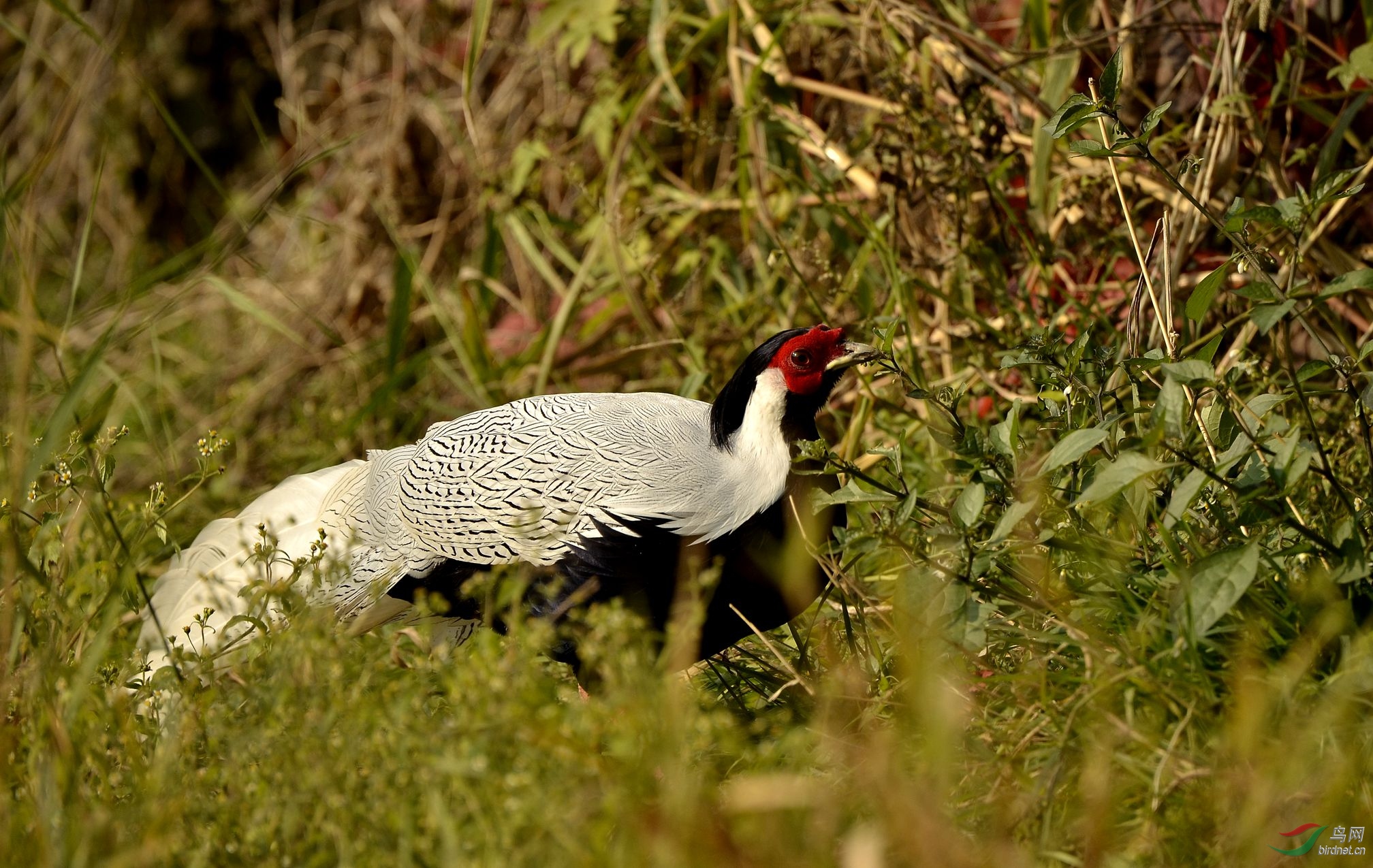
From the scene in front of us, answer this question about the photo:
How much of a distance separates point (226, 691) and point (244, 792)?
368 mm

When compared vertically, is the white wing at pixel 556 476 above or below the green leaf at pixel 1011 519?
below

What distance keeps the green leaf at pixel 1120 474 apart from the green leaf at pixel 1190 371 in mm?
113

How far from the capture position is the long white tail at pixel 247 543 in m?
2.48

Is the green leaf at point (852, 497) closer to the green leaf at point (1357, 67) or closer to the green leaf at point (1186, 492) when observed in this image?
the green leaf at point (1186, 492)

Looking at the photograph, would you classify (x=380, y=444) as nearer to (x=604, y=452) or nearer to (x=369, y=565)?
(x=369, y=565)

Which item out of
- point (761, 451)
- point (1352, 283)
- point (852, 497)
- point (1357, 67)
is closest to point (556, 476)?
point (761, 451)

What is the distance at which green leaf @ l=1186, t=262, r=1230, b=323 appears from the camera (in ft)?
5.55

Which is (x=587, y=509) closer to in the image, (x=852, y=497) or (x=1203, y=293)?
(x=852, y=497)

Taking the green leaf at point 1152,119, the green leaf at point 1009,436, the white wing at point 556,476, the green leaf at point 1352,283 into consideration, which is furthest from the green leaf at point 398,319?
the green leaf at point 1352,283

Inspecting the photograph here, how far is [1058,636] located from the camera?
6.09ft

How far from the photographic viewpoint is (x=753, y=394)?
229cm

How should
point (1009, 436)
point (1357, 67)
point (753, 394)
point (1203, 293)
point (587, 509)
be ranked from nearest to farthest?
point (1203, 293), point (1009, 436), point (587, 509), point (753, 394), point (1357, 67)
